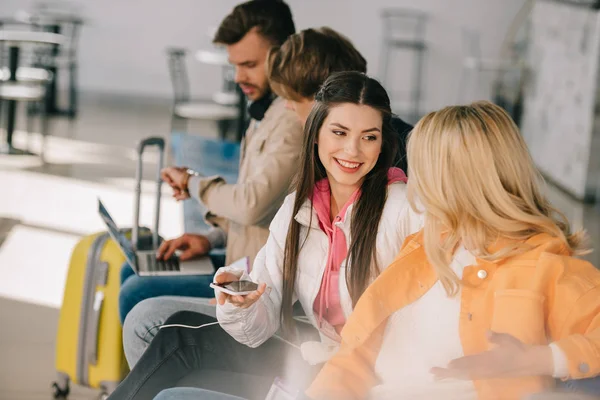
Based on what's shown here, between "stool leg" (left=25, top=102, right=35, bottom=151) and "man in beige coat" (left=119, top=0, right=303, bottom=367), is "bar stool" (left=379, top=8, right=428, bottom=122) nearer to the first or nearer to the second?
"stool leg" (left=25, top=102, right=35, bottom=151)

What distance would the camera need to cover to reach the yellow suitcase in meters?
2.40

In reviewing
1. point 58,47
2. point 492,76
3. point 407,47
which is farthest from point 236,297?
point 492,76

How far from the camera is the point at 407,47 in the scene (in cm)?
901

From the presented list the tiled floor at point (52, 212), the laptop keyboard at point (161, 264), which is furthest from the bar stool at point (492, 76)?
the laptop keyboard at point (161, 264)

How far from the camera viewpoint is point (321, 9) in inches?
361

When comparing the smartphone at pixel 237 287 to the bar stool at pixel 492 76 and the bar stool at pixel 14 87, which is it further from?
the bar stool at pixel 492 76

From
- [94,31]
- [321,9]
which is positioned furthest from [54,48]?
[321,9]

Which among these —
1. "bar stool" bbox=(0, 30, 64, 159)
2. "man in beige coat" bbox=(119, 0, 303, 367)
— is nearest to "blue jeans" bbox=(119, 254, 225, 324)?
"man in beige coat" bbox=(119, 0, 303, 367)

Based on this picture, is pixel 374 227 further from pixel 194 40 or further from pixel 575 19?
pixel 194 40

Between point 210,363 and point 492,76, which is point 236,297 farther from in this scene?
point 492,76

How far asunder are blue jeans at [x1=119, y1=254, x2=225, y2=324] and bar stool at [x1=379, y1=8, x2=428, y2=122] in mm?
7003

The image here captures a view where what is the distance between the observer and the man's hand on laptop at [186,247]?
Result: 236 cm

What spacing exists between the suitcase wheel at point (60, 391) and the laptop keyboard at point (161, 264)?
0.52 metres

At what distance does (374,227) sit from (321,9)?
7.82 metres
